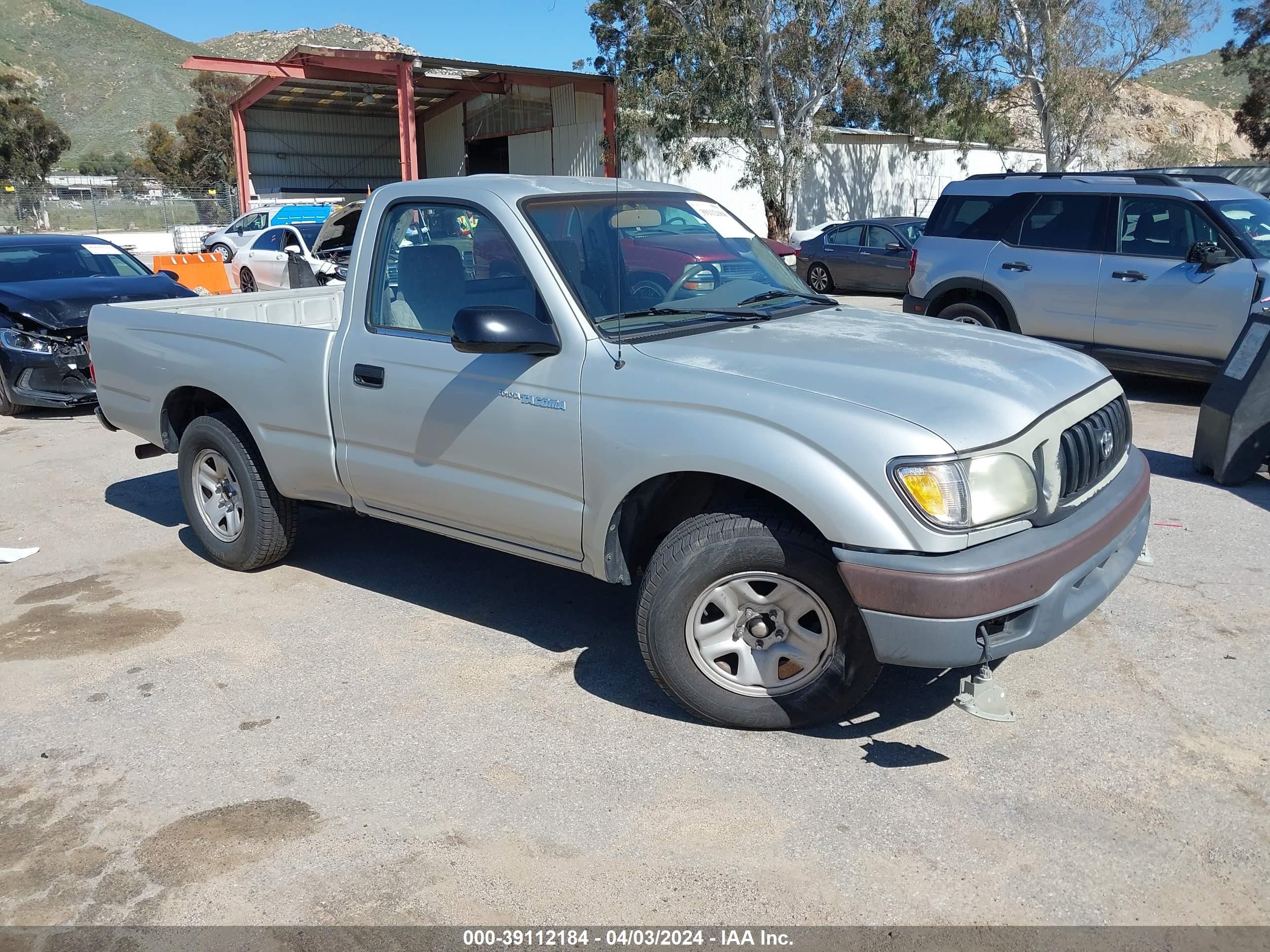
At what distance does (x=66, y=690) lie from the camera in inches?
176

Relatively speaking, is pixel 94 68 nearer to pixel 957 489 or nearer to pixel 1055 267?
pixel 1055 267

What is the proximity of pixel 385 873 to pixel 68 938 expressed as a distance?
32.9 inches

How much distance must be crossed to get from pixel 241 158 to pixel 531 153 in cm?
1083

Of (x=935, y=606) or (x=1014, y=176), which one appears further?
(x=1014, y=176)

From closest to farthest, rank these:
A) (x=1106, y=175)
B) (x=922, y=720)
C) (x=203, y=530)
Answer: (x=922, y=720) → (x=203, y=530) → (x=1106, y=175)

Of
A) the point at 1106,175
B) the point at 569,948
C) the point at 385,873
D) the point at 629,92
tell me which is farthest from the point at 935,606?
the point at 629,92

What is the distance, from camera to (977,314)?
10.3m

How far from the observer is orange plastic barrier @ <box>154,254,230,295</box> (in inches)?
706

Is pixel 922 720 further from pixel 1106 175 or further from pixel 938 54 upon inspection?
pixel 938 54

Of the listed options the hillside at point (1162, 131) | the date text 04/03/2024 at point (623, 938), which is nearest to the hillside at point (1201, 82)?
the hillside at point (1162, 131)

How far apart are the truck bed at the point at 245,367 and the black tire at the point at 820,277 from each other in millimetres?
14503

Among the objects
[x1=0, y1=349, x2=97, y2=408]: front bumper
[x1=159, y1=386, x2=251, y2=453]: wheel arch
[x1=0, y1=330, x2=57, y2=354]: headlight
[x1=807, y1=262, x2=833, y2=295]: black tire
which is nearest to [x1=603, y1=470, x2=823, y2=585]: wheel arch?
[x1=159, y1=386, x2=251, y2=453]: wheel arch

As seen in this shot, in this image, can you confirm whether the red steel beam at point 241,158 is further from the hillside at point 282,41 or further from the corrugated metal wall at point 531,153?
the hillside at point 282,41

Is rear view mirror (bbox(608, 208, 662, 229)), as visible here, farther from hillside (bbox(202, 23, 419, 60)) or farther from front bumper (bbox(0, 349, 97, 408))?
hillside (bbox(202, 23, 419, 60))
